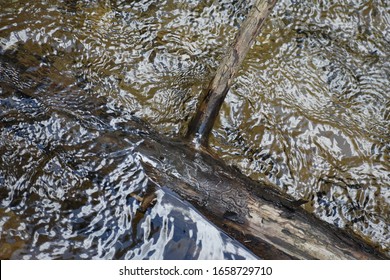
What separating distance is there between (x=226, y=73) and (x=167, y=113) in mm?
590

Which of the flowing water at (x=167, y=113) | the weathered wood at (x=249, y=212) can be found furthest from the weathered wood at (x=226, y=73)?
the weathered wood at (x=249, y=212)

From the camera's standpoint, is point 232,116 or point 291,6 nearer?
point 232,116

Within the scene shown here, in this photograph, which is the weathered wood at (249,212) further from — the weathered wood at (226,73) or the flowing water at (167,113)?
the weathered wood at (226,73)

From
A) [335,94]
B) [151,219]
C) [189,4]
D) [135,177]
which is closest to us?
[151,219]

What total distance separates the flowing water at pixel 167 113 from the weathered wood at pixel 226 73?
10.3 inches

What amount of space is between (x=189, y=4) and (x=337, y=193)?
1863 millimetres

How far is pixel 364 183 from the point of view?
2.79m

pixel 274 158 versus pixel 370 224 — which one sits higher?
pixel 274 158

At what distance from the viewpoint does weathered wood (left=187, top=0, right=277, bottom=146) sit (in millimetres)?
2469

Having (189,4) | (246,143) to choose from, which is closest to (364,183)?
(246,143)

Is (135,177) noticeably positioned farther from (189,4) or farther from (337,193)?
(189,4)

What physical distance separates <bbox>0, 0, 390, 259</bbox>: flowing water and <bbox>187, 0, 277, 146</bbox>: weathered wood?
0.86 ft

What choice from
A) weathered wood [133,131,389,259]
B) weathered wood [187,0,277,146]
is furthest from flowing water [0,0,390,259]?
weathered wood [187,0,277,146]

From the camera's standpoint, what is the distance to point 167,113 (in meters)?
2.97
